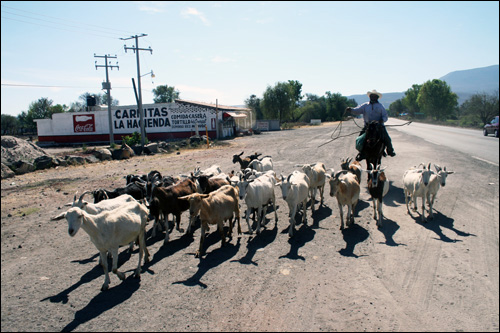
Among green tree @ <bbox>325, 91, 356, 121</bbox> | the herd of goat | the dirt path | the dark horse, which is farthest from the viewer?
green tree @ <bbox>325, 91, 356, 121</bbox>

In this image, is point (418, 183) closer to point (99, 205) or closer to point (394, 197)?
point (394, 197)

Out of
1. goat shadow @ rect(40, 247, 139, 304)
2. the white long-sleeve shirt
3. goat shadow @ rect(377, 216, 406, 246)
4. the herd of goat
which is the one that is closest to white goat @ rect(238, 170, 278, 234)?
the herd of goat

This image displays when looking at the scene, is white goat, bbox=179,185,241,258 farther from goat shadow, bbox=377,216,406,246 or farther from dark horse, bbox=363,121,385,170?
dark horse, bbox=363,121,385,170

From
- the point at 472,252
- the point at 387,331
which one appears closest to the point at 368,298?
the point at 387,331

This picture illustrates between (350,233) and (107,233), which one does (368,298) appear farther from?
(107,233)

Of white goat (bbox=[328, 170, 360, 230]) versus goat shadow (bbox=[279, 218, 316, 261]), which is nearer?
goat shadow (bbox=[279, 218, 316, 261])

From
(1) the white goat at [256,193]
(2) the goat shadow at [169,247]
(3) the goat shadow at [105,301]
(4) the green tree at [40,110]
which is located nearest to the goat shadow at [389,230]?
(1) the white goat at [256,193]

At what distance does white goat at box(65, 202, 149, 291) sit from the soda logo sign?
138 feet

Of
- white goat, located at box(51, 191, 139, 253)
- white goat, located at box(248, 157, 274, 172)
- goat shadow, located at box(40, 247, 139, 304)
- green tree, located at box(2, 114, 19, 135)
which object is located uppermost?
green tree, located at box(2, 114, 19, 135)

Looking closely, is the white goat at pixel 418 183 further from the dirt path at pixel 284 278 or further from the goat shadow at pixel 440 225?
the dirt path at pixel 284 278

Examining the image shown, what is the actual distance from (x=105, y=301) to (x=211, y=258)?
2155 millimetres

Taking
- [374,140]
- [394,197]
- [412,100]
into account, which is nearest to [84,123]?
[374,140]

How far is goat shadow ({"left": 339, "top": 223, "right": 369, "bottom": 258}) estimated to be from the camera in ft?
21.7

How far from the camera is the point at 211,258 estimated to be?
6746 mm
